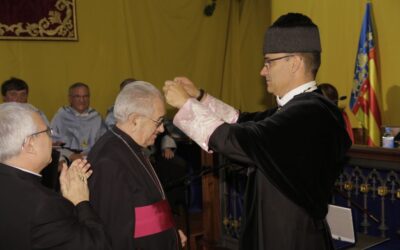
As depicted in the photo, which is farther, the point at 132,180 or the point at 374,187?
the point at 374,187

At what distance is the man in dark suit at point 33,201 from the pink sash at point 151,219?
47cm

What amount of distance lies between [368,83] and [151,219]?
416cm

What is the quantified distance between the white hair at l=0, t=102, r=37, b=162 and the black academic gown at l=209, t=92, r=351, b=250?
27.7 inches

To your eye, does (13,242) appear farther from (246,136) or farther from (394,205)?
(394,205)

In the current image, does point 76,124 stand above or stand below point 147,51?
below

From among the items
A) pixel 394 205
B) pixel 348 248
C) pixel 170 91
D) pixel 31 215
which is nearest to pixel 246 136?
pixel 170 91

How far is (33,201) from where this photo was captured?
1.96 meters

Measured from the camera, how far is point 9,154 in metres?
2.05

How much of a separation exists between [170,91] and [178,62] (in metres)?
6.10

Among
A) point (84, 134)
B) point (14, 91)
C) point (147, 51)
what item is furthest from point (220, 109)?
point (147, 51)

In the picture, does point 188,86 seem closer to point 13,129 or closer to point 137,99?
point 137,99

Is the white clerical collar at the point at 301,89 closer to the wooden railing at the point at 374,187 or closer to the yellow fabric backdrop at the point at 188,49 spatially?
the wooden railing at the point at 374,187

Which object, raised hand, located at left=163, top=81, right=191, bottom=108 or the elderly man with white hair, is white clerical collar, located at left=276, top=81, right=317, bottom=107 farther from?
the elderly man with white hair

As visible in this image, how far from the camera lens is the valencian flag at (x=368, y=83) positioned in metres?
6.05
